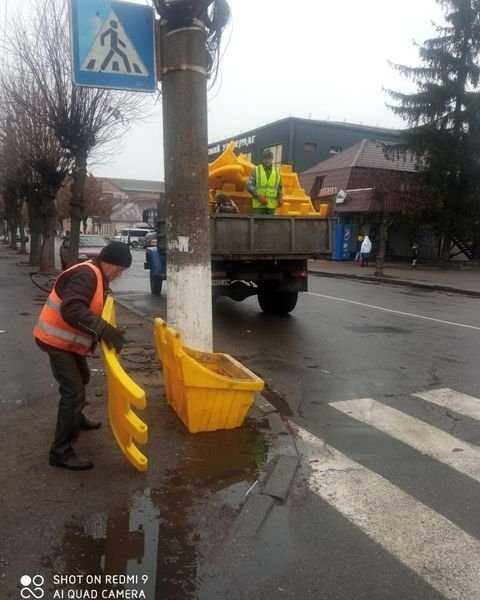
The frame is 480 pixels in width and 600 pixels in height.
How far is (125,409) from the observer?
362 centimetres

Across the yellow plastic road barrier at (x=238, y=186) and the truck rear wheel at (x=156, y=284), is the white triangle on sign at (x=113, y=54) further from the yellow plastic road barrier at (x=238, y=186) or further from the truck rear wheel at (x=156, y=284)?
the truck rear wheel at (x=156, y=284)

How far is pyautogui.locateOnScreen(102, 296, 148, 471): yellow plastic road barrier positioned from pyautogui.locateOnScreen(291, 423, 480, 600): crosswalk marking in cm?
119

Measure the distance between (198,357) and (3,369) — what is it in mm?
2946

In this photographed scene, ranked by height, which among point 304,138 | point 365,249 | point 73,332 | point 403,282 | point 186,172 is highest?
point 304,138

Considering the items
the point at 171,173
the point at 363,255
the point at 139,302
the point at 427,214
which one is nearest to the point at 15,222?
A: the point at 363,255

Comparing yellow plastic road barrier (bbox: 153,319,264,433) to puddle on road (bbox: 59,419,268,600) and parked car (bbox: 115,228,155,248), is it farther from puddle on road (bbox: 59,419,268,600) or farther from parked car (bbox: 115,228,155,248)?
parked car (bbox: 115,228,155,248)

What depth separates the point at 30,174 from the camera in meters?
24.1

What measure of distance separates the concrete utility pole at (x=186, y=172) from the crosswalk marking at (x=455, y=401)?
265 cm

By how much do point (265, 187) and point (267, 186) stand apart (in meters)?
0.04

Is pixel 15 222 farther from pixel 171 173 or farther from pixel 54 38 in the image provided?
pixel 171 173

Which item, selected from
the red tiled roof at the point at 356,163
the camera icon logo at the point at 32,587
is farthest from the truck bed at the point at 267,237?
the red tiled roof at the point at 356,163

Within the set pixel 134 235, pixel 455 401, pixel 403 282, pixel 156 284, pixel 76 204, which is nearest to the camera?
pixel 455 401

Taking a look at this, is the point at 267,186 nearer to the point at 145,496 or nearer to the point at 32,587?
the point at 145,496

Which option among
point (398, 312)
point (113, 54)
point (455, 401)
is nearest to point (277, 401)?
point (455, 401)
